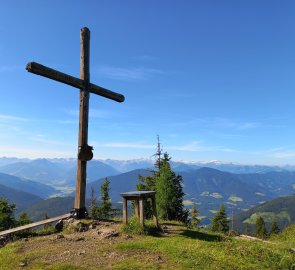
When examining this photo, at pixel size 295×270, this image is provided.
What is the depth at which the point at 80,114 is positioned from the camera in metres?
17.2

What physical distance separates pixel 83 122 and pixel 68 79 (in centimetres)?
219

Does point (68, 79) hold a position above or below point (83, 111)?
above

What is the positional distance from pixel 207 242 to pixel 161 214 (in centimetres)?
2181

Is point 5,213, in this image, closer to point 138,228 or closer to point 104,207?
point 104,207

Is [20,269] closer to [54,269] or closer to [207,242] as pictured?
[54,269]

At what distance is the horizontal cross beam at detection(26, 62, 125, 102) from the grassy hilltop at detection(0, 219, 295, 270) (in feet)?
21.8

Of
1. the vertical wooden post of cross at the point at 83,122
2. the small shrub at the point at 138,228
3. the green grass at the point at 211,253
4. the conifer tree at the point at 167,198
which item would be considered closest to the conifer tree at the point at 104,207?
the conifer tree at the point at 167,198

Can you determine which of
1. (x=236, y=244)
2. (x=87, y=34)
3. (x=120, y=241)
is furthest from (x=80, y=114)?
(x=236, y=244)

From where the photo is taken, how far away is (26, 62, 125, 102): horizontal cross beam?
13.9 metres

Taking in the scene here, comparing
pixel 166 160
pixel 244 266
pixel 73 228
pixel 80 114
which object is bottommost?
pixel 244 266

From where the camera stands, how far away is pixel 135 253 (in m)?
11.6

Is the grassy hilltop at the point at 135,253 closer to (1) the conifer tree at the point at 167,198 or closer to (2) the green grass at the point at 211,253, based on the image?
(2) the green grass at the point at 211,253

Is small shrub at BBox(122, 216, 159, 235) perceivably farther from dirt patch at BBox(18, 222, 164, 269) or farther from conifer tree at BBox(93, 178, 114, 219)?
conifer tree at BBox(93, 178, 114, 219)

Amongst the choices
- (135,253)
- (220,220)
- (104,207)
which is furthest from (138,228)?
(220,220)
